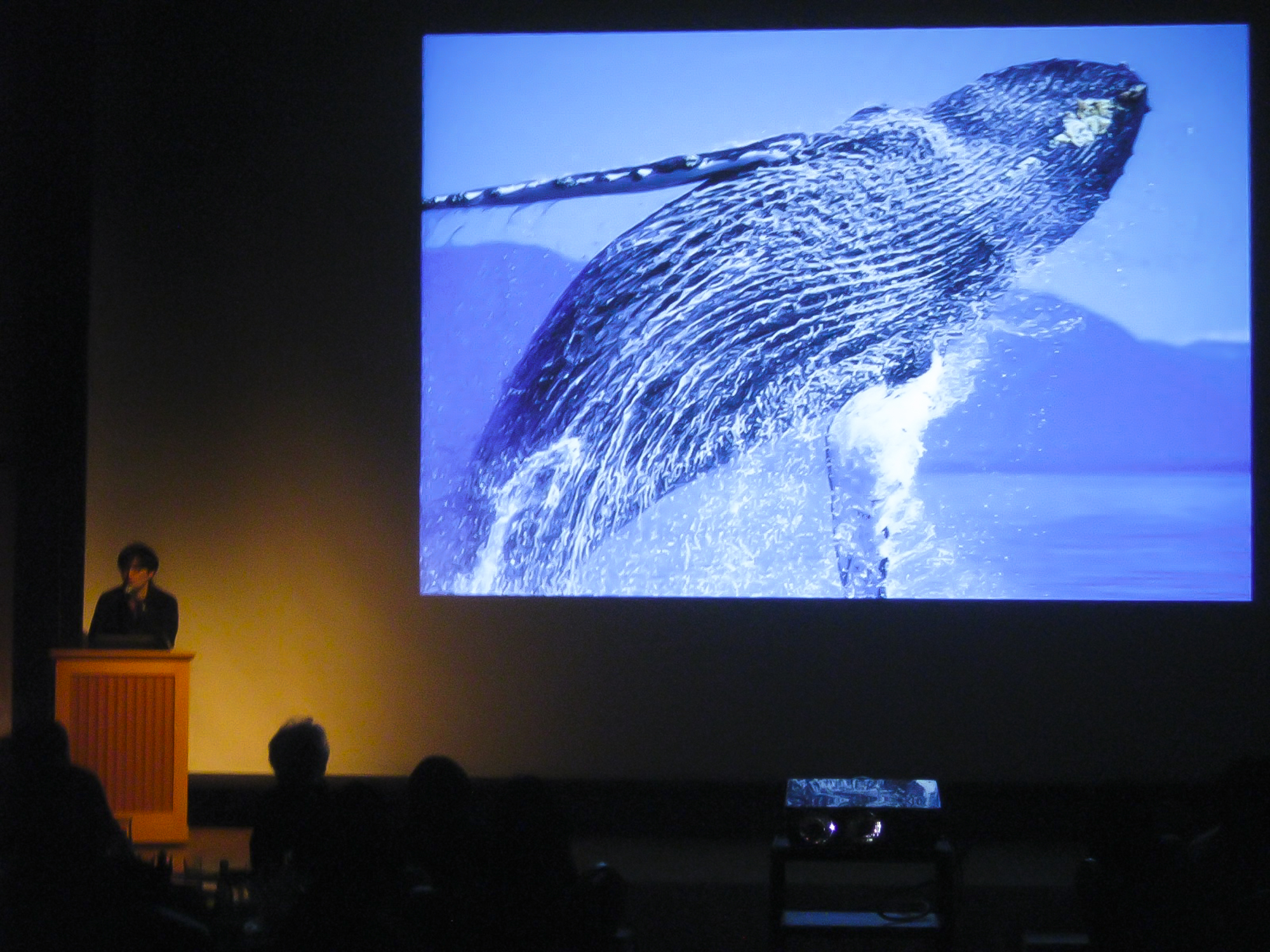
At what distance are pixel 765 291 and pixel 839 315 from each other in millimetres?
279

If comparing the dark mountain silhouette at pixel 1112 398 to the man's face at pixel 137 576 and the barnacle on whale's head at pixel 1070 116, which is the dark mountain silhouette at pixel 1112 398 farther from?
the man's face at pixel 137 576

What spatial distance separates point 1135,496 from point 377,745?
294cm

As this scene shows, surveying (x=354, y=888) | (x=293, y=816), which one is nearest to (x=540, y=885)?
(x=354, y=888)

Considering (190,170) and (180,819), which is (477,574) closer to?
(180,819)


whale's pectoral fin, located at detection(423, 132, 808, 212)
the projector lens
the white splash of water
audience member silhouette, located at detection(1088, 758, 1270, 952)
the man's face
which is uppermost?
whale's pectoral fin, located at detection(423, 132, 808, 212)

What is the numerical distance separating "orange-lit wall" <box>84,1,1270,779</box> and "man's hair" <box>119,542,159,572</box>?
45 cm

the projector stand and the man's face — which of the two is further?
the man's face

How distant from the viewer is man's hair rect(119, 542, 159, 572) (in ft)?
14.5

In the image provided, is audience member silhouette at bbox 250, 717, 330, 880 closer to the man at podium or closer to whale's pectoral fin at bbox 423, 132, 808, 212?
the man at podium

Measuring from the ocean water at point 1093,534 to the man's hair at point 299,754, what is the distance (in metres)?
2.28

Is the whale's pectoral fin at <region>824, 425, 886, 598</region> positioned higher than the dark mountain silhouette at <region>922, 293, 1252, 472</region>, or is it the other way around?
the dark mountain silhouette at <region>922, 293, 1252, 472</region>

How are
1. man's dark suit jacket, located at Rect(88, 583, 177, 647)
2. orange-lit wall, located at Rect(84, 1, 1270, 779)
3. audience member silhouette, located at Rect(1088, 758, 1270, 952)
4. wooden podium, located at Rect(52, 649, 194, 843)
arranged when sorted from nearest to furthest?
audience member silhouette, located at Rect(1088, 758, 1270, 952), wooden podium, located at Rect(52, 649, 194, 843), man's dark suit jacket, located at Rect(88, 583, 177, 647), orange-lit wall, located at Rect(84, 1, 1270, 779)

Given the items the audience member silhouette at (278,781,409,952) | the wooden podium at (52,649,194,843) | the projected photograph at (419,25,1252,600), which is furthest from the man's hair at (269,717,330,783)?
the projected photograph at (419,25,1252,600)

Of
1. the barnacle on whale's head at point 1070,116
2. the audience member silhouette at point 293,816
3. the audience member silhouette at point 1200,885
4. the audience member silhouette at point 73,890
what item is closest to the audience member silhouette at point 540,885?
the audience member silhouette at point 293,816
